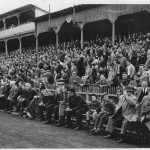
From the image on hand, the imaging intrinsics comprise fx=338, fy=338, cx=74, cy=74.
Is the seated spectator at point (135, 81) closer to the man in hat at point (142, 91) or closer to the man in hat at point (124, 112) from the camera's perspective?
the man in hat at point (124, 112)

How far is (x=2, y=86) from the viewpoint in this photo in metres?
17.3

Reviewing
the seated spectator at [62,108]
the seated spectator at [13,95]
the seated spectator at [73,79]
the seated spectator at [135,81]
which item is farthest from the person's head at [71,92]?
the seated spectator at [13,95]

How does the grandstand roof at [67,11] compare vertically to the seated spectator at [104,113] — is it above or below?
above

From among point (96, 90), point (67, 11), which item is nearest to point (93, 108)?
point (96, 90)

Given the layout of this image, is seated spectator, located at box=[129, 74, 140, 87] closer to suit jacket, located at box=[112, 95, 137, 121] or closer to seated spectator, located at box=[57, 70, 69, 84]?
suit jacket, located at box=[112, 95, 137, 121]

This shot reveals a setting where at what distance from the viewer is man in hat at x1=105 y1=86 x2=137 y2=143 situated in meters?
9.14

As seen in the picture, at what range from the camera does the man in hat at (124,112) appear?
914 cm

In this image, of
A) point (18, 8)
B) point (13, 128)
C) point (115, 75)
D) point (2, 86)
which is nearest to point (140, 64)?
point (115, 75)

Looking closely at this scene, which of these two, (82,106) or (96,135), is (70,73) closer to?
(82,106)

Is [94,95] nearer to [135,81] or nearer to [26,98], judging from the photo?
[135,81]

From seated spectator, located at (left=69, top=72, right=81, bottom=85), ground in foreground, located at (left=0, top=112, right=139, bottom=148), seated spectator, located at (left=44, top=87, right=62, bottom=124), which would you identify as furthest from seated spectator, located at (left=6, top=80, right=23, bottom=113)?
ground in foreground, located at (left=0, top=112, right=139, bottom=148)

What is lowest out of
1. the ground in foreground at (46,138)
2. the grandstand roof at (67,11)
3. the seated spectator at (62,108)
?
the ground in foreground at (46,138)

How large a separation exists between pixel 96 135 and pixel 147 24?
12994mm

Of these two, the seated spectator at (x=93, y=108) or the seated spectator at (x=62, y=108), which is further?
the seated spectator at (x=62, y=108)
